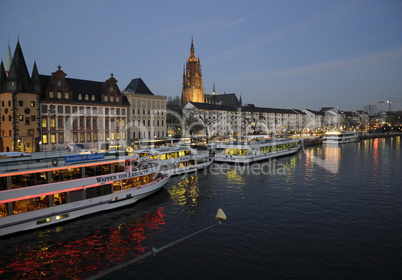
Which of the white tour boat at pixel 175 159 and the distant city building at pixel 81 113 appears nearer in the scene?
the white tour boat at pixel 175 159

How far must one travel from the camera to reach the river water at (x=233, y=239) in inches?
727

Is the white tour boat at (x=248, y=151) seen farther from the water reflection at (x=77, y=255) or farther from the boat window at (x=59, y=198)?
the boat window at (x=59, y=198)

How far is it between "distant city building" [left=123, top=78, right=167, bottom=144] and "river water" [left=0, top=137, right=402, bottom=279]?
4811 centimetres

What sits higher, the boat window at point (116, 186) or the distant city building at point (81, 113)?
the distant city building at point (81, 113)

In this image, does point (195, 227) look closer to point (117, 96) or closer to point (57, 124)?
point (57, 124)

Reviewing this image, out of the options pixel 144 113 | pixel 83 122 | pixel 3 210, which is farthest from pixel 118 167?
pixel 144 113

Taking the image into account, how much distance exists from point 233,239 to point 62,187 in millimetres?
16652

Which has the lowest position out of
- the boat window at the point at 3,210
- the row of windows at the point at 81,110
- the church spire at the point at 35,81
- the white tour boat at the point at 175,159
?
the boat window at the point at 3,210

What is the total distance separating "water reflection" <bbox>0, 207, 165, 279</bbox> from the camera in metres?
18.4

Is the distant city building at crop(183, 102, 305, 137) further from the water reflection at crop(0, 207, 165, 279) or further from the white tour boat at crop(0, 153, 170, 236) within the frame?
the water reflection at crop(0, 207, 165, 279)

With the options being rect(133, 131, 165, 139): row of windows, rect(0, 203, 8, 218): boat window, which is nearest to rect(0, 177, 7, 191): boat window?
rect(0, 203, 8, 218): boat window

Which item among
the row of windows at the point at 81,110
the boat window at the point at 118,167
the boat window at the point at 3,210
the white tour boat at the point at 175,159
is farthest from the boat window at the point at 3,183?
the row of windows at the point at 81,110

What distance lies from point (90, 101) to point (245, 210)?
55153 mm

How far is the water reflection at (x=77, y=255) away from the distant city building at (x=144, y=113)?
58.4 meters
